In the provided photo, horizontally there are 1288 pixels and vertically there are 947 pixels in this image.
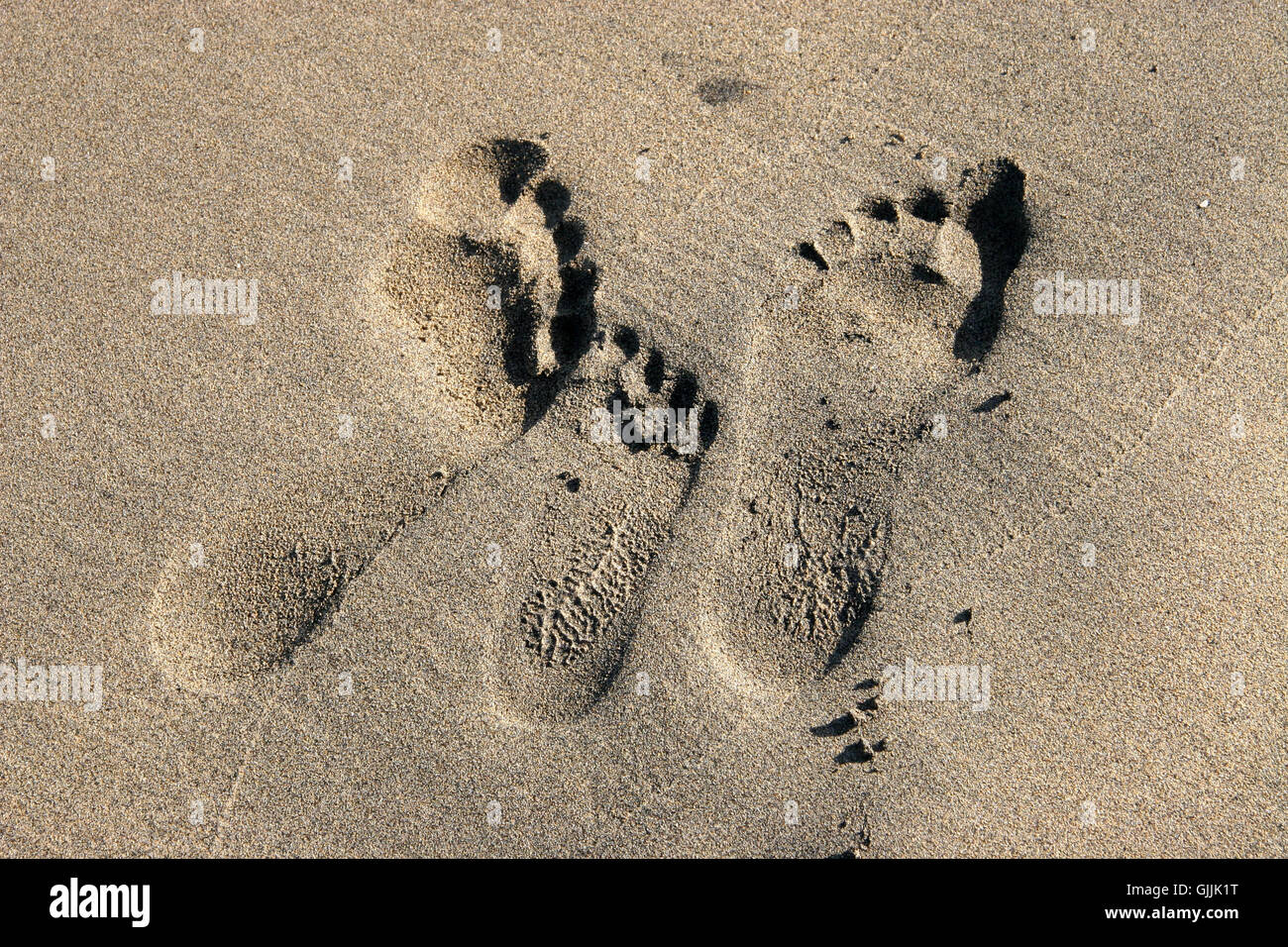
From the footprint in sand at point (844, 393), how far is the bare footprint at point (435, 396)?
78 cm

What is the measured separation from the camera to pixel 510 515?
9.76 ft

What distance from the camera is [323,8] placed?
3.32m

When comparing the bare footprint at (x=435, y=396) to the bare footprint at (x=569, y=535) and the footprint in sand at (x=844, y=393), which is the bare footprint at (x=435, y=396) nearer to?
the bare footprint at (x=569, y=535)

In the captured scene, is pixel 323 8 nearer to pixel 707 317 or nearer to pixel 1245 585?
pixel 707 317

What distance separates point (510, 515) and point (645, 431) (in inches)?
22.5

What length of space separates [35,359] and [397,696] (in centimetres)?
187

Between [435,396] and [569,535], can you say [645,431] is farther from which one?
[435,396]

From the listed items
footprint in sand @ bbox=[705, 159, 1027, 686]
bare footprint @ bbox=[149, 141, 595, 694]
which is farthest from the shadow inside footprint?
bare footprint @ bbox=[149, 141, 595, 694]

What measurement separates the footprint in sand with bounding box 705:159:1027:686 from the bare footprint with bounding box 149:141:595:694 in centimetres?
78

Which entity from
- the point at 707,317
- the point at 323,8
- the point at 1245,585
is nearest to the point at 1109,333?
the point at 1245,585

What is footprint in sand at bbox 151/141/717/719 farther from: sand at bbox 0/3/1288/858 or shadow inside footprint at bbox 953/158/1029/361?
shadow inside footprint at bbox 953/158/1029/361

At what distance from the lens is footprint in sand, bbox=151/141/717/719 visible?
2918 mm

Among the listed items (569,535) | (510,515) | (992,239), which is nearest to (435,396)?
(510,515)

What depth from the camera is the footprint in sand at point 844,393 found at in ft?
9.55
